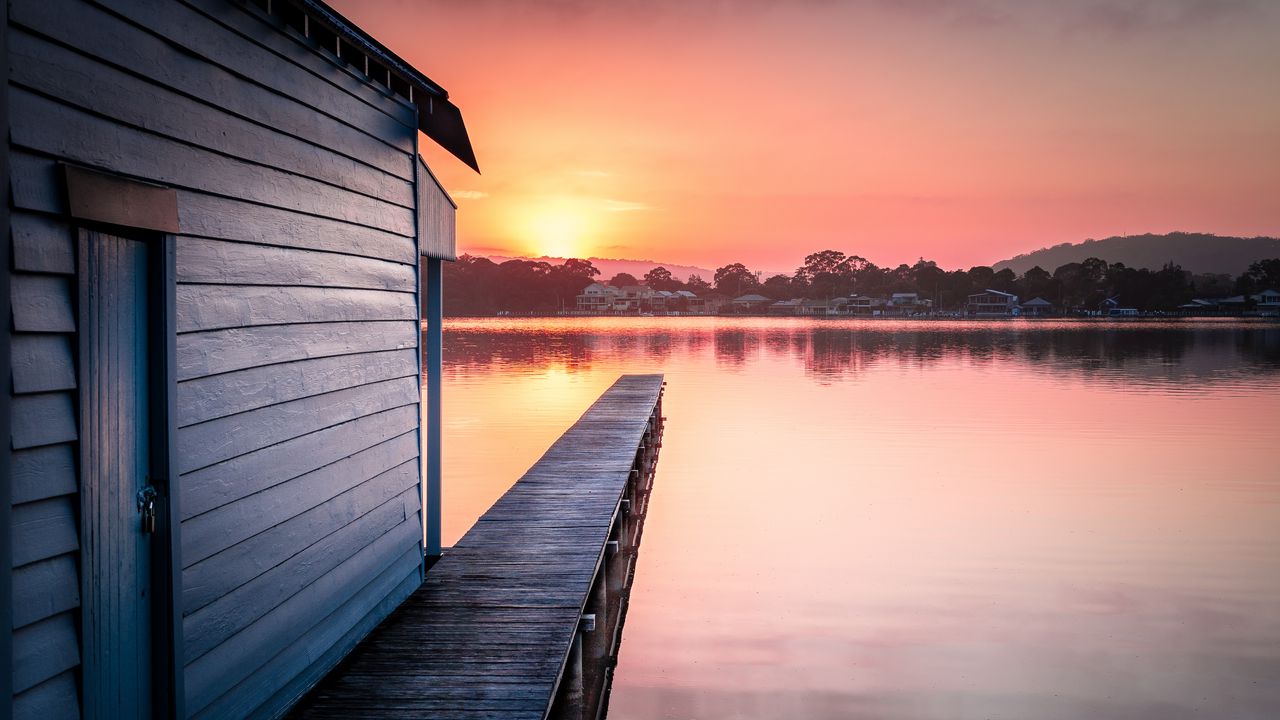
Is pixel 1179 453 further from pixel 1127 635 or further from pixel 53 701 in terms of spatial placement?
pixel 53 701

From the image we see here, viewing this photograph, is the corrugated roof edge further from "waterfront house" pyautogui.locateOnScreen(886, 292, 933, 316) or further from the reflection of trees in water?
"waterfront house" pyautogui.locateOnScreen(886, 292, 933, 316)

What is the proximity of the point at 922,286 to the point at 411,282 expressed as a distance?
19419cm

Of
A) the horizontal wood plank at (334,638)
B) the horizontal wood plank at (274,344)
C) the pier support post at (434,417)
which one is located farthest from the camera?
the pier support post at (434,417)

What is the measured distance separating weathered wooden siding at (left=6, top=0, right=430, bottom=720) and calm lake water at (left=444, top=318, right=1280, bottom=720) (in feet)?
11.4

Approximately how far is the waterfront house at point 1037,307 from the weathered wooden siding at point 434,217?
604 feet

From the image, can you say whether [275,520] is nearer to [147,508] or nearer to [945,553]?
[147,508]

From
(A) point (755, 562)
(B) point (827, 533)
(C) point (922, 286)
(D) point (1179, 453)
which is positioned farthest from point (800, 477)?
(C) point (922, 286)

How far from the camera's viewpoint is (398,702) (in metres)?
4.96

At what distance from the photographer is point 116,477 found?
3350 mm

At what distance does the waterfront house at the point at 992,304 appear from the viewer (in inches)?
6845

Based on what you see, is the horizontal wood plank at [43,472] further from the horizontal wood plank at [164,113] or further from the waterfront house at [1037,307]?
the waterfront house at [1037,307]

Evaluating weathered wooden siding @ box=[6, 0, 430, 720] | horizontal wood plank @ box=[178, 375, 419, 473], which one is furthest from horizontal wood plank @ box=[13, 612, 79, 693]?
horizontal wood plank @ box=[178, 375, 419, 473]

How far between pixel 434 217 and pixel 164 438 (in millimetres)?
4231

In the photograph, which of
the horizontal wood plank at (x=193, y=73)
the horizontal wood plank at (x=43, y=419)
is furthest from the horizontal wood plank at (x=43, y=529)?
the horizontal wood plank at (x=193, y=73)
